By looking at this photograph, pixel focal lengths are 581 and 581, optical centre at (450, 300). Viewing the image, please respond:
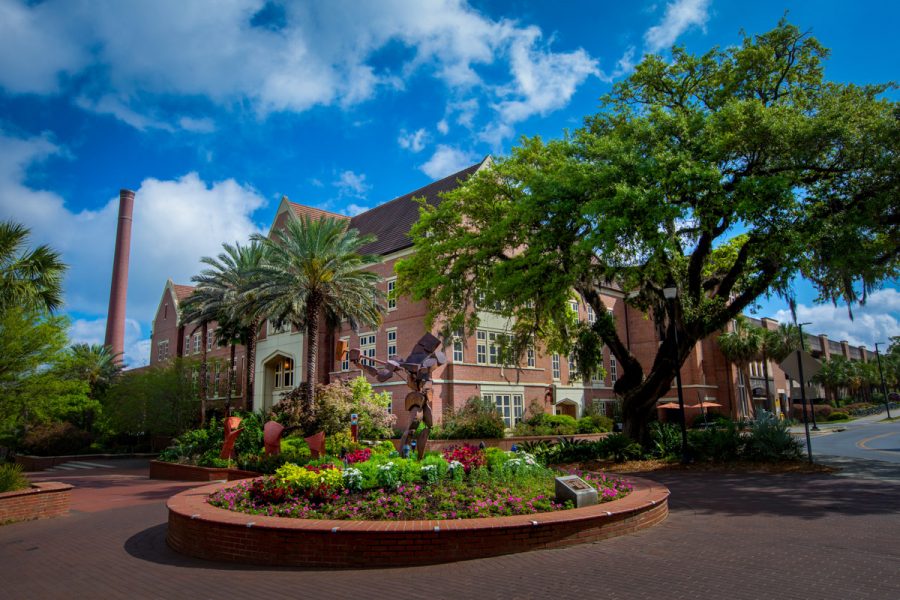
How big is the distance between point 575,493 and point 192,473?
17625 millimetres

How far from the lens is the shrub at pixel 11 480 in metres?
12.9

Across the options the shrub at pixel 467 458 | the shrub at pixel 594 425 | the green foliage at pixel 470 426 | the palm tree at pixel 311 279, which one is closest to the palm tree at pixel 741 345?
the shrub at pixel 594 425

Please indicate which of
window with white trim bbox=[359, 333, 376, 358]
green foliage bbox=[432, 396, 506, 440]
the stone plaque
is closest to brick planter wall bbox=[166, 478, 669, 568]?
the stone plaque

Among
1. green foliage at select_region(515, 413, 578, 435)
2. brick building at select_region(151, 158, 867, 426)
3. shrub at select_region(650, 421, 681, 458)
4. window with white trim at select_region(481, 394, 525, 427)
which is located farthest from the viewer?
window with white trim at select_region(481, 394, 525, 427)

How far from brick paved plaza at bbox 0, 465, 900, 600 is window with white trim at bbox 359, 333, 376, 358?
26227 millimetres

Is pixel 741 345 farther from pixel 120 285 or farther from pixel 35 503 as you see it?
pixel 120 285

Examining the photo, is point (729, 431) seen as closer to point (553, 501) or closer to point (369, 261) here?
point (553, 501)

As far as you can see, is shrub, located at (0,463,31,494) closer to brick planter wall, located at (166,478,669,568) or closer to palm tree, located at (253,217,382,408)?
brick planter wall, located at (166,478,669,568)

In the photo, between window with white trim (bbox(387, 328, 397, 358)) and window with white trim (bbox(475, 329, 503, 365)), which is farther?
window with white trim (bbox(387, 328, 397, 358))

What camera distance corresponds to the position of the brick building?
3422cm

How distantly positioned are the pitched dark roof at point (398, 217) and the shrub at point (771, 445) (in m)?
23.6

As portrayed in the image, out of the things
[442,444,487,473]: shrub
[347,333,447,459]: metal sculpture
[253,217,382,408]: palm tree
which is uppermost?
[253,217,382,408]: palm tree

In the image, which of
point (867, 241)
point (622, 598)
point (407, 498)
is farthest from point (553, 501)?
point (867, 241)

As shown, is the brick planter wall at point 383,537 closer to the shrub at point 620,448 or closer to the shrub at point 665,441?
the shrub at point 620,448
